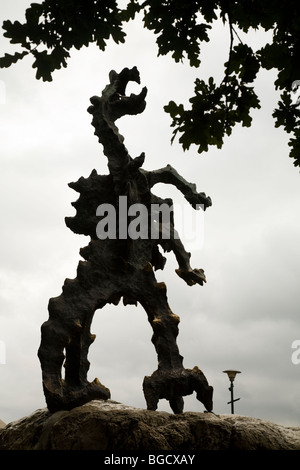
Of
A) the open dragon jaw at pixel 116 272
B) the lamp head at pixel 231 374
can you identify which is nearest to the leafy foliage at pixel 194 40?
the open dragon jaw at pixel 116 272

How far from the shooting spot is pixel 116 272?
6047 millimetres

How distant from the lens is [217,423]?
476 cm

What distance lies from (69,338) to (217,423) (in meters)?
1.82

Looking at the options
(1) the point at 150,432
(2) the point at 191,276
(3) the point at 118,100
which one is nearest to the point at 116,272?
(2) the point at 191,276

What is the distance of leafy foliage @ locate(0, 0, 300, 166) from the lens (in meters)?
3.65

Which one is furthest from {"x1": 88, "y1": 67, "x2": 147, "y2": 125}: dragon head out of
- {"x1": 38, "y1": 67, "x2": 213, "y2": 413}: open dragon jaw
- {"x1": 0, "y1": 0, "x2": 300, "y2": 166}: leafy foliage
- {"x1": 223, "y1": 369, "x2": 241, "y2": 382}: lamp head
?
{"x1": 223, "y1": 369, "x2": 241, "y2": 382}: lamp head

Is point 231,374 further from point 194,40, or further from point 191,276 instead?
point 194,40

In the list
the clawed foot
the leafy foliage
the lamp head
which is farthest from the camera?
the lamp head

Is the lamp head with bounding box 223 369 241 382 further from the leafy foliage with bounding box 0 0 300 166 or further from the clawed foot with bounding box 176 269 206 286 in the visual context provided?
the leafy foliage with bounding box 0 0 300 166

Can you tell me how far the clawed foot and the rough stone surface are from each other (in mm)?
2138

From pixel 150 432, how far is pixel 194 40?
11.6 feet

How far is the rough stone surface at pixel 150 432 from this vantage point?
4.52 metres

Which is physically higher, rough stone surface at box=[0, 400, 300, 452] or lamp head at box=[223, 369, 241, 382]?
lamp head at box=[223, 369, 241, 382]
